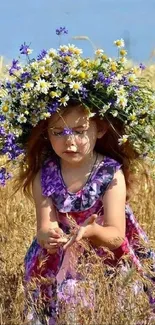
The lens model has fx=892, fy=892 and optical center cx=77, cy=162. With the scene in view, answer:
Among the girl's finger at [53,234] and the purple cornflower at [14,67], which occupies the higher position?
the purple cornflower at [14,67]

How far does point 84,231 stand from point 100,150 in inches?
21.0

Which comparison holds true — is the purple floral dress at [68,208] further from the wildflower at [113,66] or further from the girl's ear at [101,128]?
the wildflower at [113,66]

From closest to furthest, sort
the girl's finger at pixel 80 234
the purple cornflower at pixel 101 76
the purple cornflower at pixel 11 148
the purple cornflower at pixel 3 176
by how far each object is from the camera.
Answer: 1. the girl's finger at pixel 80 234
2. the purple cornflower at pixel 101 76
3. the purple cornflower at pixel 11 148
4. the purple cornflower at pixel 3 176

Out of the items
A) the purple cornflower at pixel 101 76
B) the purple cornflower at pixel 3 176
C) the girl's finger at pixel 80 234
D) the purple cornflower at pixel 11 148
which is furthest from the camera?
the purple cornflower at pixel 3 176

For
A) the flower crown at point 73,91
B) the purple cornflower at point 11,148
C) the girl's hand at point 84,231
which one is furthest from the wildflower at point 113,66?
the girl's hand at point 84,231

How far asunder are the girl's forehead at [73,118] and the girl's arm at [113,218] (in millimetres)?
256

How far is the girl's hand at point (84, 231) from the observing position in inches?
118

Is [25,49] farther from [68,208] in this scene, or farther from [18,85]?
[68,208]

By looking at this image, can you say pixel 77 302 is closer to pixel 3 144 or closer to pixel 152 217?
pixel 3 144

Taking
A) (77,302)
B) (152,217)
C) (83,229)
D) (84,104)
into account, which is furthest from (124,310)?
(152,217)

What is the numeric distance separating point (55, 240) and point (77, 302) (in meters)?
0.33

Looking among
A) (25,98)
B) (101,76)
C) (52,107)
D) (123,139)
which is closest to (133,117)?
(123,139)

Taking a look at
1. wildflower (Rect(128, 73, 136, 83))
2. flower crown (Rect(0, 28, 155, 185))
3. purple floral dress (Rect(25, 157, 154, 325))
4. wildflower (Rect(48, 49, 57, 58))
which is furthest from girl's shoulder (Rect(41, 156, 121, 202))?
wildflower (Rect(48, 49, 57, 58))

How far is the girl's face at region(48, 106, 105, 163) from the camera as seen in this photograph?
3229 millimetres
